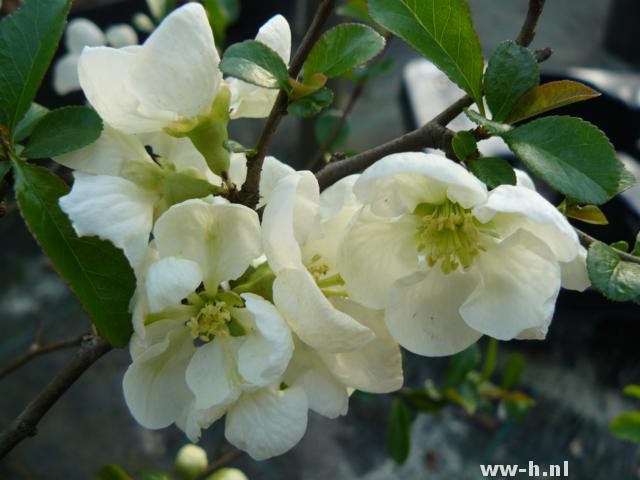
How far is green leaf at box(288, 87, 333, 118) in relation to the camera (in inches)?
16.6

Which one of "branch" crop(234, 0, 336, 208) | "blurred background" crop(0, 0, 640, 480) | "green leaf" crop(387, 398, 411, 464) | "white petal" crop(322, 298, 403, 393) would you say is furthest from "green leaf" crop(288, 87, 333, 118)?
"blurred background" crop(0, 0, 640, 480)

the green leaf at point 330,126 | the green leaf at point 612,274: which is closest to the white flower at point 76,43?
the green leaf at point 330,126

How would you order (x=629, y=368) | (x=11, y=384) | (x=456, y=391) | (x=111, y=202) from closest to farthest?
(x=111, y=202) < (x=456, y=391) < (x=11, y=384) < (x=629, y=368)

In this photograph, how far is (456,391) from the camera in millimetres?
1133

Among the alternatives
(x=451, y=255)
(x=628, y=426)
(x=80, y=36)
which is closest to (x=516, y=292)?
(x=451, y=255)

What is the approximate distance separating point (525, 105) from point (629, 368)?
1.42 meters

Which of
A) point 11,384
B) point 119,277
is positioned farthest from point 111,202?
point 11,384

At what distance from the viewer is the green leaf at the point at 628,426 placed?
867 mm

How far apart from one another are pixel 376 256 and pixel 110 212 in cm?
15

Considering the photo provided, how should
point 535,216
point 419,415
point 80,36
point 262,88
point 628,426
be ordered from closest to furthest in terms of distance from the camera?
point 535,216 < point 262,88 < point 628,426 < point 80,36 < point 419,415

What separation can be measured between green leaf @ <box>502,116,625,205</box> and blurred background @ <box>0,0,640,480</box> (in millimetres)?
944

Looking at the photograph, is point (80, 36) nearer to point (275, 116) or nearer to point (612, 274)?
point (275, 116)

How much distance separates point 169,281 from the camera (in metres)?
0.37

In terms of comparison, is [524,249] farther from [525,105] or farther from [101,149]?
[101,149]
